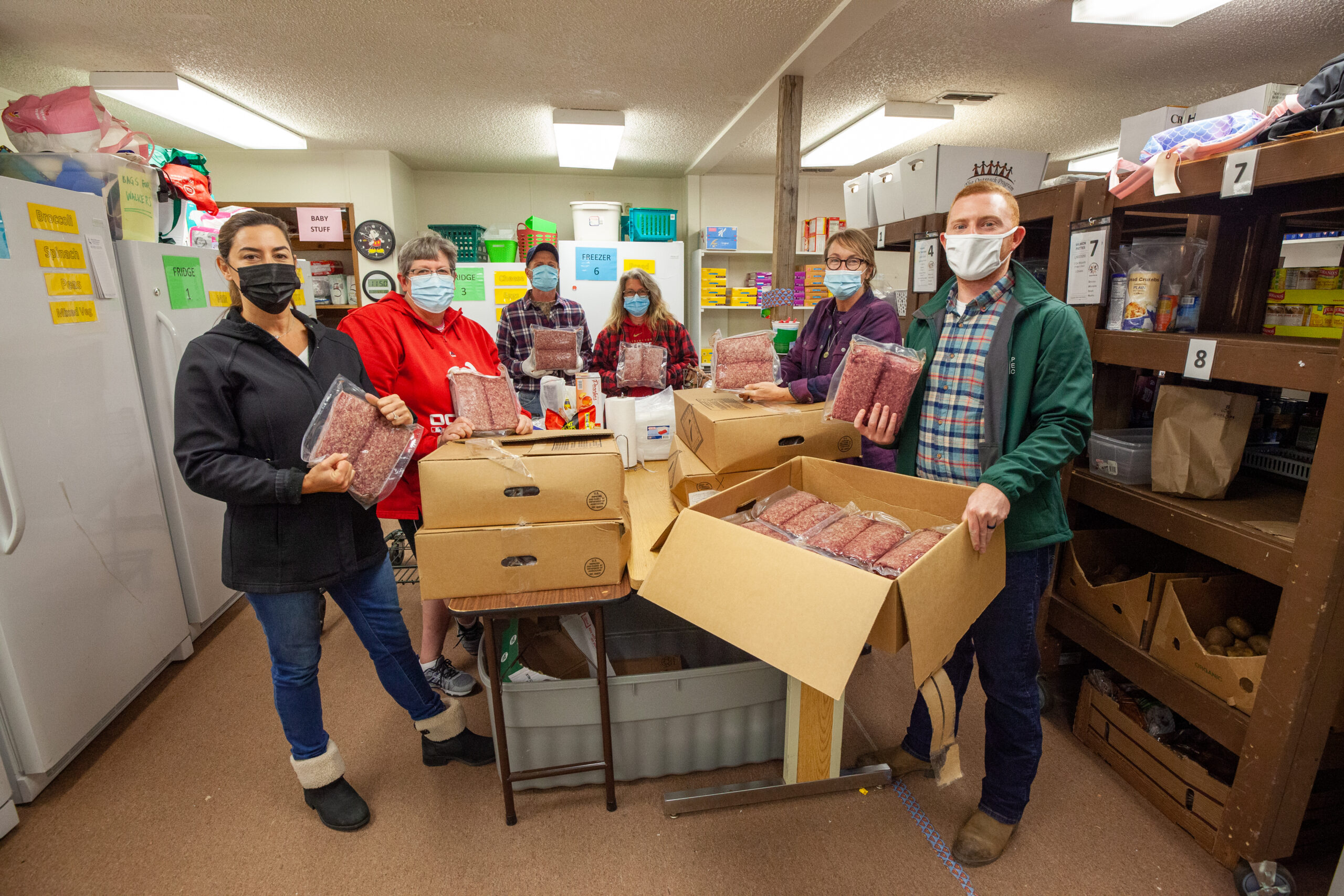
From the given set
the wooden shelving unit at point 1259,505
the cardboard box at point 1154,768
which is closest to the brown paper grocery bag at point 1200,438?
the wooden shelving unit at point 1259,505

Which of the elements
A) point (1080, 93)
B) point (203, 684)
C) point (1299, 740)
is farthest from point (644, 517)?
point (1080, 93)

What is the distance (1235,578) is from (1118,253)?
99 cm

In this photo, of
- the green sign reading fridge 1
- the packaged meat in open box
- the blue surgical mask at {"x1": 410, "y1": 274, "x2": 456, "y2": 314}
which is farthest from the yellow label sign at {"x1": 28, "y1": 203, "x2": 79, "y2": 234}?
the packaged meat in open box

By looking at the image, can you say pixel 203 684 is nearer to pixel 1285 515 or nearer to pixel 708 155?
pixel 1285 515

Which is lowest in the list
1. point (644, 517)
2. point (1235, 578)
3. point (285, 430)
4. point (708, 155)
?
point (1235, 578)

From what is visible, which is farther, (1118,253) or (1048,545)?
(1118,253)

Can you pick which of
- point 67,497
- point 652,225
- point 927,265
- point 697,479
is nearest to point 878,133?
point 652,225

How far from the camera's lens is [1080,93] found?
13.6 feet

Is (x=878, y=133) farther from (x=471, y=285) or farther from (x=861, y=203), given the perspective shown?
(x=471, y=285)

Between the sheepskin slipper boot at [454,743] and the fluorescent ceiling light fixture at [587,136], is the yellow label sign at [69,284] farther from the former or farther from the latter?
the fluorescent ceiling light fixture at [587,136]

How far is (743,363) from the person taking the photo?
2018 mm

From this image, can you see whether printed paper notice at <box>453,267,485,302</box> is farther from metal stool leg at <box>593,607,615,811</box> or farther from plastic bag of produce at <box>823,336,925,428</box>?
plastic bag of produce at <box>823,336,925,428</box>

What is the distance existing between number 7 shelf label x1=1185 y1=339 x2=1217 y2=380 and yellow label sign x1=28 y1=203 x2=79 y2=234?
10.5 ft

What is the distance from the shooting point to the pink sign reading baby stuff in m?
5.25
